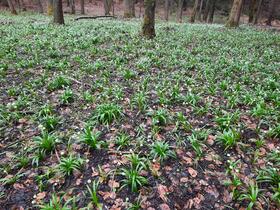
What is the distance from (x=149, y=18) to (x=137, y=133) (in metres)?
9.37

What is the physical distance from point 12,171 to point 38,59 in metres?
5.84

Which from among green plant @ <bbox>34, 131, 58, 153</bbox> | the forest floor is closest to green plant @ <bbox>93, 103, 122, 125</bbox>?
the forest floor

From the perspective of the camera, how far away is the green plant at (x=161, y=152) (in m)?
4.59

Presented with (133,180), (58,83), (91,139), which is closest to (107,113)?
(91,139)

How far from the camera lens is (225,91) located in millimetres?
7191

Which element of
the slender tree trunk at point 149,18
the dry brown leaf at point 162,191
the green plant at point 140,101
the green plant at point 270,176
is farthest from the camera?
the slender tree trunk at point 149,18

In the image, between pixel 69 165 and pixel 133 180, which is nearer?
pixel 133 180

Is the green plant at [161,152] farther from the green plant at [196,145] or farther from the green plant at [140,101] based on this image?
the green plant at [140,101]

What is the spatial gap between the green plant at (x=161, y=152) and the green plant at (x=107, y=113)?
1.34 meters

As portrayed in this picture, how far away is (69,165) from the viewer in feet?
14.0

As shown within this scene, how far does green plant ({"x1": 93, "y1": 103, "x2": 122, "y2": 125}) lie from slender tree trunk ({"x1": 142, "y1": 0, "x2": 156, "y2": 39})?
27.8 ft

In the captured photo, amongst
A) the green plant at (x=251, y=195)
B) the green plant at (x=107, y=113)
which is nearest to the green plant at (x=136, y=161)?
the green plant at (x=107, y=113)

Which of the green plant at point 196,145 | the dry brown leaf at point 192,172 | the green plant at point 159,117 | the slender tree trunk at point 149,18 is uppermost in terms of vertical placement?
the slender tree trunk at point 149,18

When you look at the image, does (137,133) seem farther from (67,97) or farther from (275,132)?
(275,132)
